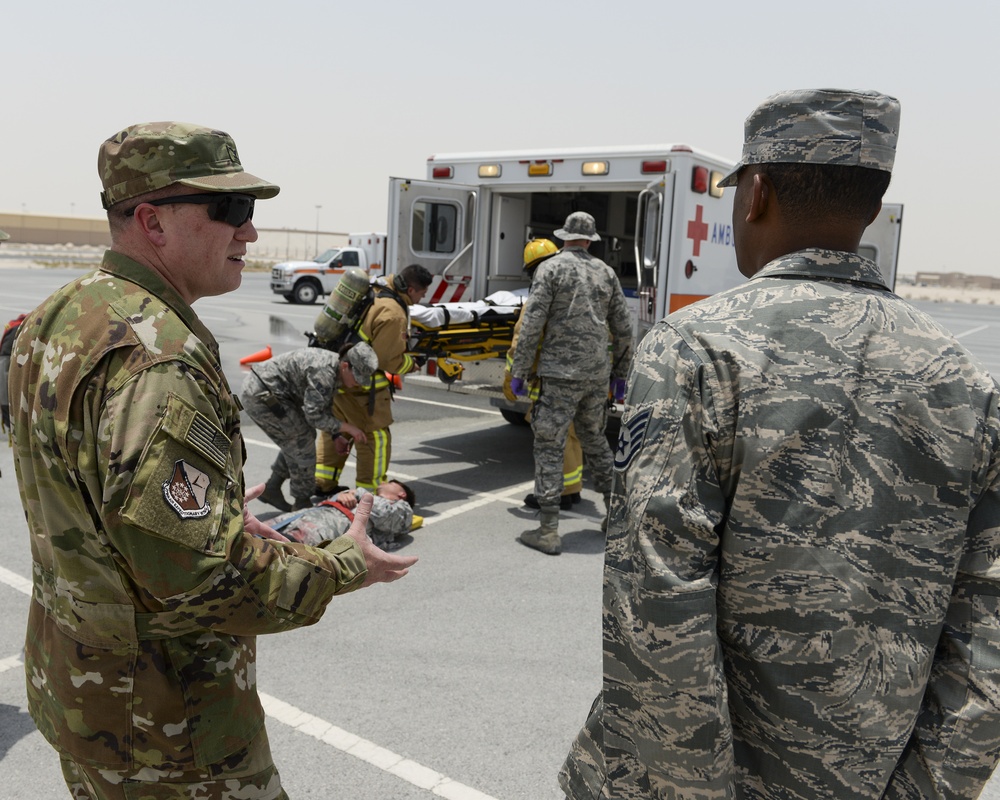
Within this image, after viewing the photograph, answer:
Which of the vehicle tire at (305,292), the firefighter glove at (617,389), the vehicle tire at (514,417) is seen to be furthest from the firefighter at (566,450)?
the vehicle tire at (305,292)

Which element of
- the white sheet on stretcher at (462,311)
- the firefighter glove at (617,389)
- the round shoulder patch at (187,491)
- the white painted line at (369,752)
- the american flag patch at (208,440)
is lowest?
the white painted line at (369,752)

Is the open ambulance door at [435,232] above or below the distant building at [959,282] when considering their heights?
above

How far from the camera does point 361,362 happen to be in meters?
5.71

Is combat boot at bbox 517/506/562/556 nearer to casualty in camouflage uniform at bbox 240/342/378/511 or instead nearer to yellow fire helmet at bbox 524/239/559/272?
casualty in camouflage uniform at bbox 240/342/378/511

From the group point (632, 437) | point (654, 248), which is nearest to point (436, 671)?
point (632, 437)

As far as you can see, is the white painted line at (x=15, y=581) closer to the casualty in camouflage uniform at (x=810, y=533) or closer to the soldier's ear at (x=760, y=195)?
the casualty in camouflage uniform at (x=810, y=533)

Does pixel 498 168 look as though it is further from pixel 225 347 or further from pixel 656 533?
pixel 225 347

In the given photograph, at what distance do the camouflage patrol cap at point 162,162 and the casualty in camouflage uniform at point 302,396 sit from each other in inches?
151

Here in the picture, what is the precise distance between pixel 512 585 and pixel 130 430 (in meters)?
3.62

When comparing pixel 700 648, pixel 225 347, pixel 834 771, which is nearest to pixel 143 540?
pixel 700 648

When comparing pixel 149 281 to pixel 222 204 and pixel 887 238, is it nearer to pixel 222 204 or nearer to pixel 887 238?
pixel 222 204

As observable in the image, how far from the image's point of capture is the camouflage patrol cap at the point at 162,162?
5.62 ft

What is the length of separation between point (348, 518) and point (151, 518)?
3.28 meters

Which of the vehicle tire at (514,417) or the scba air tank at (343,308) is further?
the vehicle tire at (514,417)
